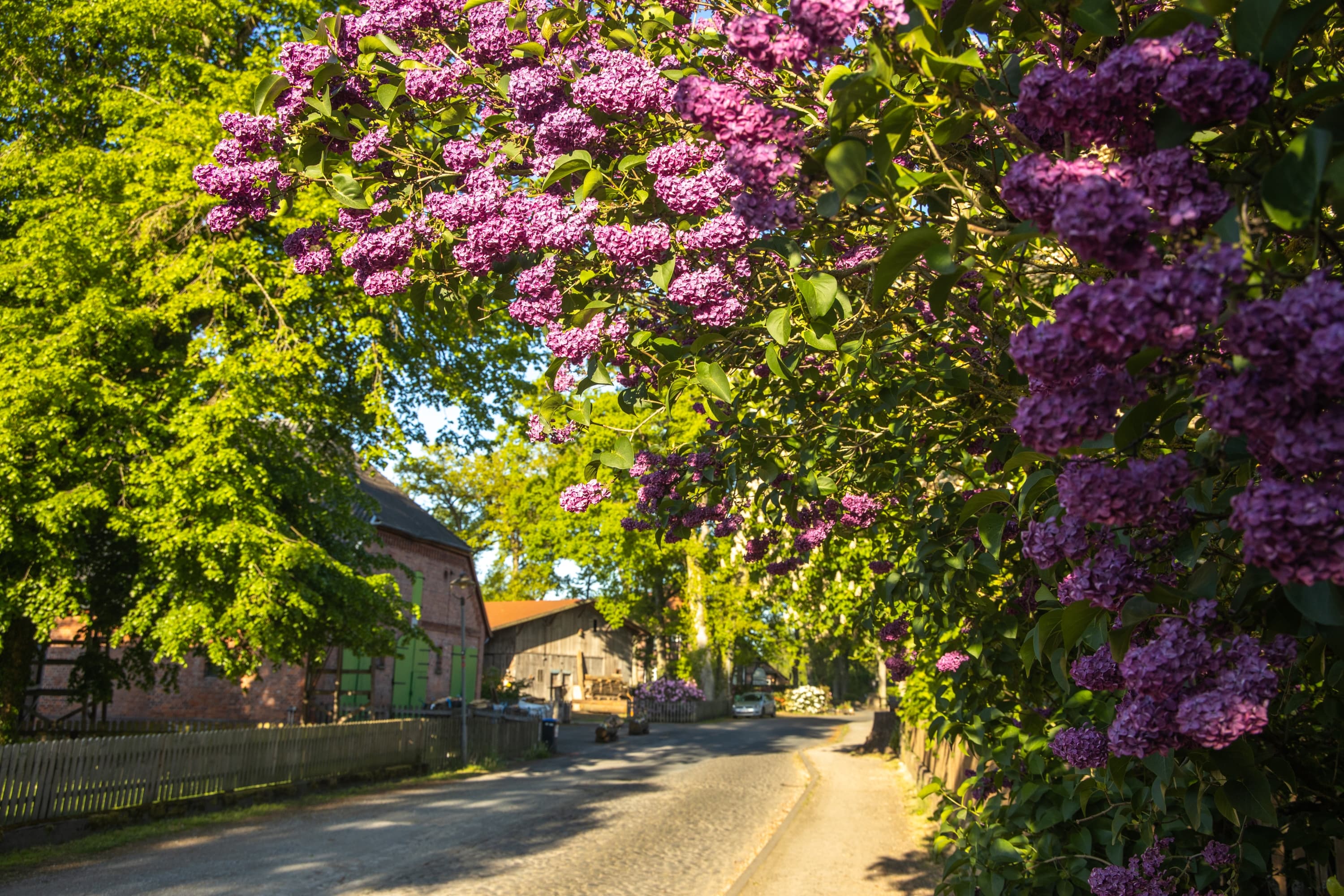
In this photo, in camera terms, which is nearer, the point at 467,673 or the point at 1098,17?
the point at 1098,17

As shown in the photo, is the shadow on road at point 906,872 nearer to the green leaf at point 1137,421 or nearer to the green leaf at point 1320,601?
the green leaf at point 1320,601

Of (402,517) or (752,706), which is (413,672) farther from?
(752,706)

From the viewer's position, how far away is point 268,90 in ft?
11.3

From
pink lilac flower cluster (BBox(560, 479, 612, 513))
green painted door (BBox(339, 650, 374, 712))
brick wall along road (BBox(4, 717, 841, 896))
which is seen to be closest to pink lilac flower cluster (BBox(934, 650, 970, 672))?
pink lilac flower cluster (BBox(560, 479, 612, 513))

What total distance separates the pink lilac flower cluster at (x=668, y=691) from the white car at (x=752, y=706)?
7.15 metres

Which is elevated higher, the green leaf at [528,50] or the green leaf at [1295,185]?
the green leaf at [528,50]

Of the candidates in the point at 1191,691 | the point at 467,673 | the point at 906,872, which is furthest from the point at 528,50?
the point at 467,673

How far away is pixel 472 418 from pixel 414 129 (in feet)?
47.8

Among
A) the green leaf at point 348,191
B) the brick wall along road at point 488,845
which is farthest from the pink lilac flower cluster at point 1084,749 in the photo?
the brick wall along road at point 488,845

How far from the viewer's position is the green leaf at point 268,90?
11.3ft

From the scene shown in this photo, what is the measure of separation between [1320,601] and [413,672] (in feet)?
113

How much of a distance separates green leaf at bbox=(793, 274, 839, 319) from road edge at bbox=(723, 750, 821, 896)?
758cm

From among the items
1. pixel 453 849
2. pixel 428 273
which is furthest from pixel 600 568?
pixel 428 273

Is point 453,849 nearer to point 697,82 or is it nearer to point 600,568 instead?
point 697,82
